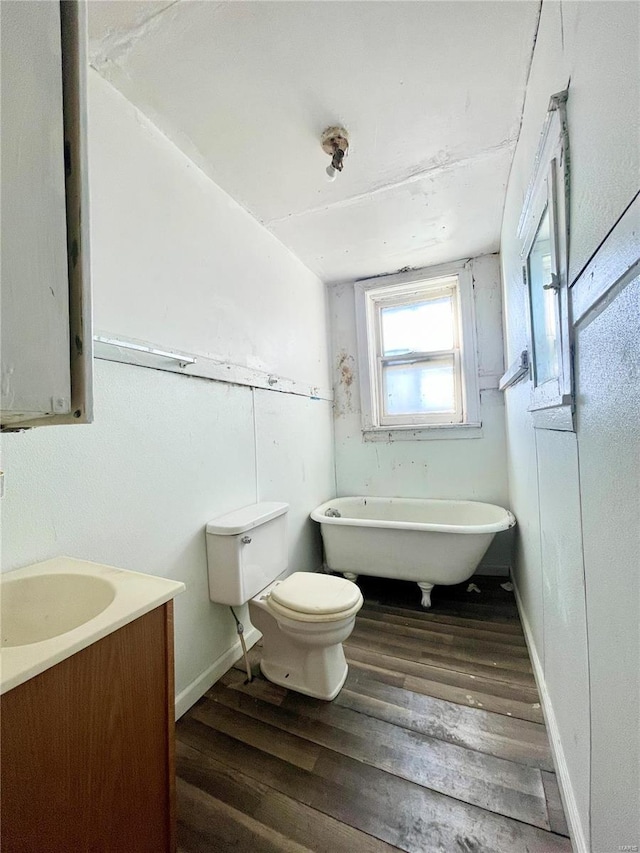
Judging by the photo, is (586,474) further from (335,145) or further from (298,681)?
(335,145)

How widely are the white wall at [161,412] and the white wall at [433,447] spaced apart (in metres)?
0.98

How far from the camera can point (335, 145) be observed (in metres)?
1.47

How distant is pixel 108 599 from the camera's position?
0.81 m

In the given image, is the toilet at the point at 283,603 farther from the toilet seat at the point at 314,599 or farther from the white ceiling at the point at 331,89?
the white ceiling at the point at 331,89

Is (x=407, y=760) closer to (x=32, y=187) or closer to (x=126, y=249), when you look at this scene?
(x=32, y=187)

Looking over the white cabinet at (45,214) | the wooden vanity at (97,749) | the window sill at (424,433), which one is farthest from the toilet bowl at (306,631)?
the window sill at (424,433)

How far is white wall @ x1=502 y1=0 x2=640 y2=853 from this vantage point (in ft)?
1.88

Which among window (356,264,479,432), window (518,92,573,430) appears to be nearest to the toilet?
window (518,92,573,430)

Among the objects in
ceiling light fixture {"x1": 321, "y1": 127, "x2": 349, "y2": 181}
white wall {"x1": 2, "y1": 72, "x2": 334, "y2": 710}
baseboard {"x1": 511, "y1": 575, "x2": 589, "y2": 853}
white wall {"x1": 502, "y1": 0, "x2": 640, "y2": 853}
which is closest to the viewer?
white wall {"x1": 502, "y1": 0, "x2": 640, "y2": 853}

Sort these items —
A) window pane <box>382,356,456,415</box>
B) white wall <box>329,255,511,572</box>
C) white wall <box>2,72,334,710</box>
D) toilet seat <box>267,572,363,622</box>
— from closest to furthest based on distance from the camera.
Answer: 1. white wall <box>2,72,334,710</box>
2. toilet seat <box>267,572,363,622</box>
3. white wall <box>329,255,511,572</box>
4. window pane <box>382,356,456,415</box>

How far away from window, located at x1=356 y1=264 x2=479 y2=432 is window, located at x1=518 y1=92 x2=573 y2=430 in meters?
1.26

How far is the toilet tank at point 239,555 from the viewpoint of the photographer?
4.82 ft

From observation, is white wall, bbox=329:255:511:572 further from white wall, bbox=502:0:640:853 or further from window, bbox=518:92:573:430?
white wall, bbox=502:0:640:853

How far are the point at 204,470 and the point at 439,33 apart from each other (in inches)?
71.1
